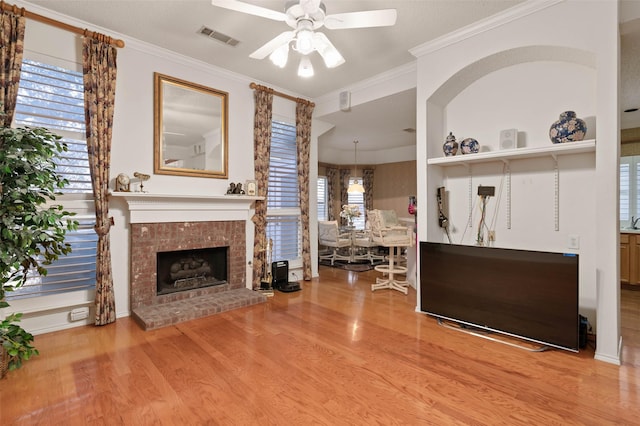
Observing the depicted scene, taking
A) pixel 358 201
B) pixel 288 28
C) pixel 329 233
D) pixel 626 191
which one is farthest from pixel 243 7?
pixel 358 201

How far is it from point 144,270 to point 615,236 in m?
4.42

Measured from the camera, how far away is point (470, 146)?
3.33 m

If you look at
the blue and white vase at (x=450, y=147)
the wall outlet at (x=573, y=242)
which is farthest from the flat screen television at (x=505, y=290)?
the blue and white vase at (x=450, y=147)

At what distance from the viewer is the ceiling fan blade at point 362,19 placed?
7.34 feet

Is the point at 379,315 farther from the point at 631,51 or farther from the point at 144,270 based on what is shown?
the point at 631,51

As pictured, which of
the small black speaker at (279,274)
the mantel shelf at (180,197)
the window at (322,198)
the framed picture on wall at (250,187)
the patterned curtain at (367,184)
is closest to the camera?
the mantel shelf at (180,197)

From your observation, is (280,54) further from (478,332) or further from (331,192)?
(331,192)

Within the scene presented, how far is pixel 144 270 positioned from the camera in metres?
3.53

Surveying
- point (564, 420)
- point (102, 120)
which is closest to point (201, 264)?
point (102, 120)

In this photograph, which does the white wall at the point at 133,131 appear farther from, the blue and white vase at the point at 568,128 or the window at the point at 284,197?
the blue and white vase at the point at 568,128

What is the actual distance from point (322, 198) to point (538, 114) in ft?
19.7

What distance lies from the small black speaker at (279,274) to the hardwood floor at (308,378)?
1362 millimetres

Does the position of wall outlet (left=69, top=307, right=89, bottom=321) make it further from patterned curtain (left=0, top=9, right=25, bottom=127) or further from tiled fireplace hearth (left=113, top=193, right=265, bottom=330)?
patterned curtain (left=0, top=9, right=25, bottom=127)

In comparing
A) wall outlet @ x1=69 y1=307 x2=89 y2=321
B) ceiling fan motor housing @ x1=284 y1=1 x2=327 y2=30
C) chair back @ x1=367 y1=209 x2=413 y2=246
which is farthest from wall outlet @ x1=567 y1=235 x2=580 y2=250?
wall outlet @ x1=69 y1=307 x2=89 y2=321
